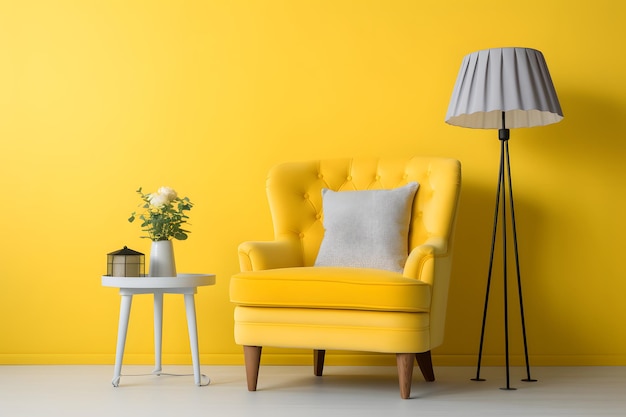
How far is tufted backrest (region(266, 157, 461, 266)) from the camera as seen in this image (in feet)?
12.7

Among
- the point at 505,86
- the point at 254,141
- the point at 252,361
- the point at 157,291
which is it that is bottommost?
the point at 252,361

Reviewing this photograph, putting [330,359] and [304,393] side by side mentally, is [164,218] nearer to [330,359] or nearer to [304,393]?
[304,393]

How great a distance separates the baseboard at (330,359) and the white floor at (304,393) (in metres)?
0.08

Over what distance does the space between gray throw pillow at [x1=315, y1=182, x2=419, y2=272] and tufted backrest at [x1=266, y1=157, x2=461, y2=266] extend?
0.29ft

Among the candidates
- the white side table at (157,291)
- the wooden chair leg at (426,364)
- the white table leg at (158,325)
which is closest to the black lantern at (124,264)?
the white side table at (157,291)

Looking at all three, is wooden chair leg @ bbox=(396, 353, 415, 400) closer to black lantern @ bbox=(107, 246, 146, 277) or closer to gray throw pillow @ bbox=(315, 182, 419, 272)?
gray throw pillow @ bbox=(315, 182, 419, 272)

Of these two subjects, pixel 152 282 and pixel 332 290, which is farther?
pixel 152 282

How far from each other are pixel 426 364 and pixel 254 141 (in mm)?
1469

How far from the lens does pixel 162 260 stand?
368cm

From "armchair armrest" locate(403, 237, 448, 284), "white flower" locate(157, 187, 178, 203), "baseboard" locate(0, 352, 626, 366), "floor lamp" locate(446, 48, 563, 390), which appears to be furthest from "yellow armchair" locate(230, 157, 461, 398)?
"baseboard" locate(0, 352, 626, 366)

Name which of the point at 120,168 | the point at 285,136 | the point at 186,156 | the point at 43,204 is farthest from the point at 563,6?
the point at 43,204

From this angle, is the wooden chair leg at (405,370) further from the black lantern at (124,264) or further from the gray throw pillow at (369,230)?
the black lantern at (124,264)

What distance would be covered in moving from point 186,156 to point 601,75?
218 centimetres

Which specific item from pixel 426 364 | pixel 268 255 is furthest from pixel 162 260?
pixel 426 364
